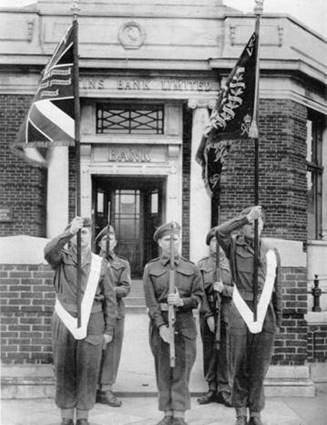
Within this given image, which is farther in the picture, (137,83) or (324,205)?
(324,205)

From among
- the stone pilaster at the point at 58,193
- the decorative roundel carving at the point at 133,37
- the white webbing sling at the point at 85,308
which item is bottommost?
the white webbing sling at the point at 85,308

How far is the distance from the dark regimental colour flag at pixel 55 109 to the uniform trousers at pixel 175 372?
1.69 metres

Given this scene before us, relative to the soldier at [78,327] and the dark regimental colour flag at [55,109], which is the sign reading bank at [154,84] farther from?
the soldier at [78,327]

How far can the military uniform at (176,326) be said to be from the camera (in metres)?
4.73

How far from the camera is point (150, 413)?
527 centimetres

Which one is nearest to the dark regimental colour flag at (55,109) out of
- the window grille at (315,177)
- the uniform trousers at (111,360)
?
the uniform trousers at (111,360)

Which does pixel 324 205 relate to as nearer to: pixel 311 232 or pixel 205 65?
pixel 311 232

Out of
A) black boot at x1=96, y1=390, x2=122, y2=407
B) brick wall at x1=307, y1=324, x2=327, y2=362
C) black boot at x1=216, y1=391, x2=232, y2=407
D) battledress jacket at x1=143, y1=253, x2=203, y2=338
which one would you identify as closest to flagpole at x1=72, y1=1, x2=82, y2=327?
battledress jacket at x1=143, y1=253, x2=203, y2=338

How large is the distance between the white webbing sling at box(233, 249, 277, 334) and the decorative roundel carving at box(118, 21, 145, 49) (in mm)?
7919

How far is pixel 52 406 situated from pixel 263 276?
218cm

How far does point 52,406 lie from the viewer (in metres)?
5.43

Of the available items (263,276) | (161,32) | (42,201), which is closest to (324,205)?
(161,32)

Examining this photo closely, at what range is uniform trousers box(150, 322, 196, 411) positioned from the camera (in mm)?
4715

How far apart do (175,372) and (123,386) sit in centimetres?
144
